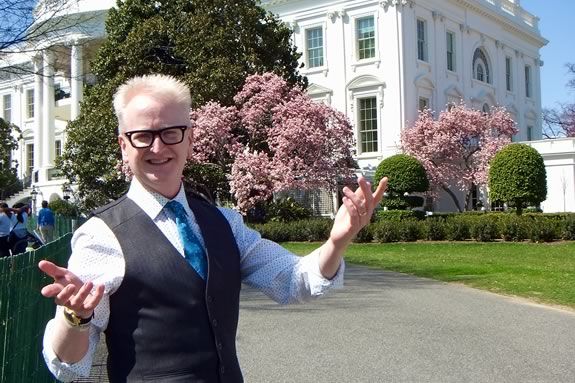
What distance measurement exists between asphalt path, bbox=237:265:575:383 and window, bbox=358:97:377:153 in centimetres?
2495

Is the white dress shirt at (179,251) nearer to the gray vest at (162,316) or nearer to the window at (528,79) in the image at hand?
the gray vest at (162,316)

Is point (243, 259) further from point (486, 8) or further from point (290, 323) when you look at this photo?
point (486, 8)

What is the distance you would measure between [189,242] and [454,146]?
32.5m

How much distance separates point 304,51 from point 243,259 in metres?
36.7

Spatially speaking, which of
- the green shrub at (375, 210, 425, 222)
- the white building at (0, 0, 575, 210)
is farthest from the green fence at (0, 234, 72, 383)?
the white building at (0, 0, 575, 210)

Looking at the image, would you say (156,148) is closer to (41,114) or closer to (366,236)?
(366,236)

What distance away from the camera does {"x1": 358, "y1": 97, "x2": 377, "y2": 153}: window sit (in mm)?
36344

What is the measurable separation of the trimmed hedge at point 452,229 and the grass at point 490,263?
754mm

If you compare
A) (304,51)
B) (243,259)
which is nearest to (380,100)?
(304,51)

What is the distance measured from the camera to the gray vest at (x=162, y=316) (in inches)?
87.0

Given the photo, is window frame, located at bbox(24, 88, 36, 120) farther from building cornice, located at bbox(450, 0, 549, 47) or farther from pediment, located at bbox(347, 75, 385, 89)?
building cornice, located at bbox(450, 0, 549, 47)

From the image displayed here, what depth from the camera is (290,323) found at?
29.6 feet

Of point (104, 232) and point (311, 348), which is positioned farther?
point (311, 348)

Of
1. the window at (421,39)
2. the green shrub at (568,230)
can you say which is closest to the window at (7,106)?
the window at (421,39)
